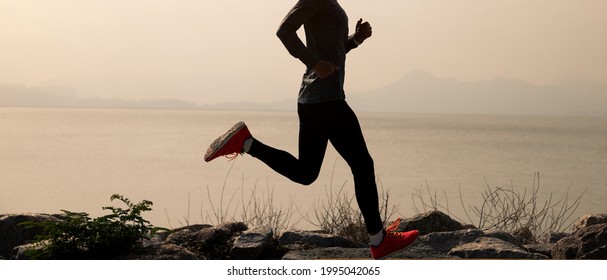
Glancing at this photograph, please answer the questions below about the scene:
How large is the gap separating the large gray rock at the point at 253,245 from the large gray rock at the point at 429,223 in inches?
63.2

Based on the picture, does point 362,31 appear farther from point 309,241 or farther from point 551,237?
point 551,237

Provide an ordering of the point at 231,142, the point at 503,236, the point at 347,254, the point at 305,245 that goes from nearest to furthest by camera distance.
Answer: the point at 231,142 → the point at 347,254 → the point at 305,245 → the point at 503,236

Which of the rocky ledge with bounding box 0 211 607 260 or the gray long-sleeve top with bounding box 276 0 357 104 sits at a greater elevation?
the gray long-sleeve top with bounding box 276 0 357 104

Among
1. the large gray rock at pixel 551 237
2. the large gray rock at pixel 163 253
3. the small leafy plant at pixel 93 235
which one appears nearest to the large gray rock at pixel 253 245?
the large gray rock at pixel 163 253

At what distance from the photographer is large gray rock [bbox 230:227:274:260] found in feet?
22.6

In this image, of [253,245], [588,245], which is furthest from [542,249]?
[253,245]

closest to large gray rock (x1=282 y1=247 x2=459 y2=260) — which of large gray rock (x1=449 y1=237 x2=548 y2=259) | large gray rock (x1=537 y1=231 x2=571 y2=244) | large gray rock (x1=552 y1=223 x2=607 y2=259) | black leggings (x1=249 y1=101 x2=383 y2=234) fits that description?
large gray rock (x1=449 y1=237 x2=548 y2=259)

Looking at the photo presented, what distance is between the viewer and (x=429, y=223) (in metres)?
8.25

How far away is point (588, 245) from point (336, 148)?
221 centimetres

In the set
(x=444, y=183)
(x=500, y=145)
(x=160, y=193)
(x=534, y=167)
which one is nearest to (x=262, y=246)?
(x=160, y=193)

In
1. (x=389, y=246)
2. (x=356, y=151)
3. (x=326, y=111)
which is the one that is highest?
(x=326, y=111)

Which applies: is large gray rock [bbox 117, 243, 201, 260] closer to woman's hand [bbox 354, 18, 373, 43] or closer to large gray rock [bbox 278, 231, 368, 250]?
large gray rock [bbox 278, 231, 368, 250]

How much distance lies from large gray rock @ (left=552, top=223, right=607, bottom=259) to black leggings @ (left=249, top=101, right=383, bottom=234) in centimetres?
164

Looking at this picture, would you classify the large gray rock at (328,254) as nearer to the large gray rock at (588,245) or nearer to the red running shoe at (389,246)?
the red running shoe at (389,246)
